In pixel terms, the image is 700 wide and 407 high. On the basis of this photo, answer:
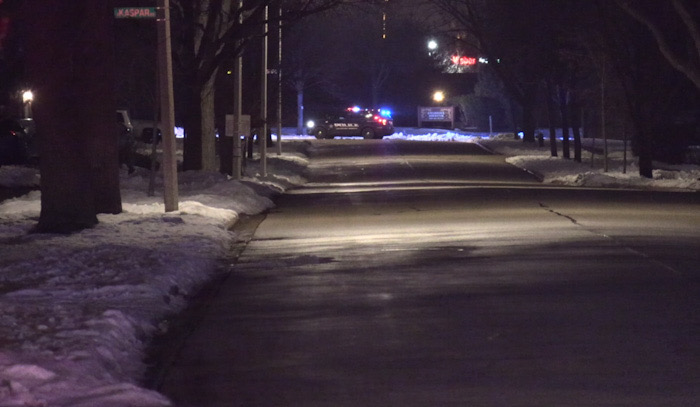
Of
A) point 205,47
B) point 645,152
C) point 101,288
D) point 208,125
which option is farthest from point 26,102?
point 101,288

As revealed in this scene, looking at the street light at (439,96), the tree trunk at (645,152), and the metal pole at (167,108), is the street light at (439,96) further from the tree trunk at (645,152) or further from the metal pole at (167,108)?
the metal pole at (167,108)

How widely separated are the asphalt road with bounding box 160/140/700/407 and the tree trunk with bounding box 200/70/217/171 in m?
9.03

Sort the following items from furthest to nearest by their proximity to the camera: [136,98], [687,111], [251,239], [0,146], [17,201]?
1. [136,98]
2. [687,111]
3. [0,146]
4. [17,201]
5. [251,239]

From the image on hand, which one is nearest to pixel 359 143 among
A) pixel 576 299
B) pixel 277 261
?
pixel 277 261

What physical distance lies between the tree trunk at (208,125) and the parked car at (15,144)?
6.06m

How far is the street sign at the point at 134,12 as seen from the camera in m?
18.5

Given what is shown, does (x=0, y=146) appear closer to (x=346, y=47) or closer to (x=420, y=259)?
(x=420, y=259)

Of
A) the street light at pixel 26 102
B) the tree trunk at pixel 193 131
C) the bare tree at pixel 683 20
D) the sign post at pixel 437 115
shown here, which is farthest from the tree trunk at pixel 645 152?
the sign post at pixel 437 115

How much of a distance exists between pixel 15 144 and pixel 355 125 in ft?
125

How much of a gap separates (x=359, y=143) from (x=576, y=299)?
5141 cm

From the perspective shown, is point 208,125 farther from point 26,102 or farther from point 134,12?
point 26,102

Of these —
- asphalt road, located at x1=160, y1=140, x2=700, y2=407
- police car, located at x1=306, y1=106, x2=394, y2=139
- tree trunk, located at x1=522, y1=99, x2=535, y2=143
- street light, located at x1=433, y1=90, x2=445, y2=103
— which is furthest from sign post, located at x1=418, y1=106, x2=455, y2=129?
asphalt road, located at x1=160, y1=140, x2=700, y2=407

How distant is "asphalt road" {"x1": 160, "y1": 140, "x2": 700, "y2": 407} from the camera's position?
7.55m

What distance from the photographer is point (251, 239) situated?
1788 cm
